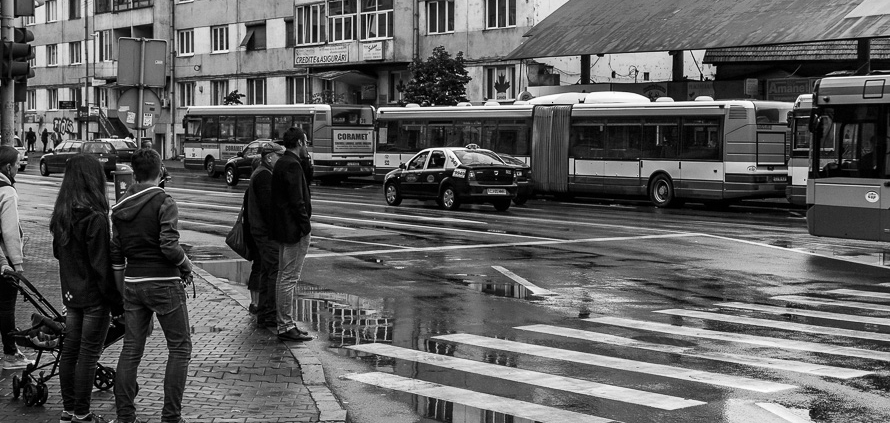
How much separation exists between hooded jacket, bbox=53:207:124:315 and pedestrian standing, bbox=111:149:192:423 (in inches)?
2.7

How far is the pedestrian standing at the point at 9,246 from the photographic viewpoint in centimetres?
869

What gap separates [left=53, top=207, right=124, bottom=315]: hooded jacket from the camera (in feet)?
24.0

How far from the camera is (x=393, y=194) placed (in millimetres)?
30844

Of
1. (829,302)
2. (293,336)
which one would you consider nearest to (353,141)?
(829,302)

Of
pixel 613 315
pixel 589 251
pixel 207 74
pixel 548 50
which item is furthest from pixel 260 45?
pixel 613 315

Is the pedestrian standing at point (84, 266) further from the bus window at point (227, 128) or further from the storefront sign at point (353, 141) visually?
the bus window at point (227, 128)

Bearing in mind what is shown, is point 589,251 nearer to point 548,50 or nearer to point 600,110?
point 600,110

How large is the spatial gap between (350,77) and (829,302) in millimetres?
42405

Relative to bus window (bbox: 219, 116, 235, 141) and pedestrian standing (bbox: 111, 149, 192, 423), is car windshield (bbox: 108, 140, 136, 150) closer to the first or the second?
bus window (bbox: 219, 116, 235, 141)

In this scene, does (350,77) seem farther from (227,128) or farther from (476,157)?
(476,157)

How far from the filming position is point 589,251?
18844mm

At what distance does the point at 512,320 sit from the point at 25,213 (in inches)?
732

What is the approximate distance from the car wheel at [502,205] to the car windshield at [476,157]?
947 millimetres

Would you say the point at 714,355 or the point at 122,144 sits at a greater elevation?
the point at 122,144
